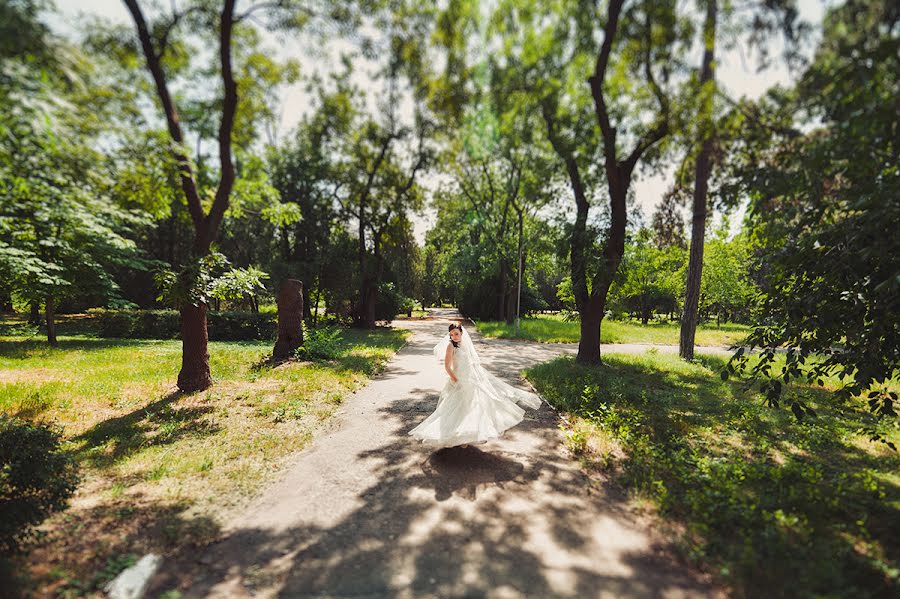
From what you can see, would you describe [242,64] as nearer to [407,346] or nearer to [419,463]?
[419,463]

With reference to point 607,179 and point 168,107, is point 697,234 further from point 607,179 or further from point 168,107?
point 168,107

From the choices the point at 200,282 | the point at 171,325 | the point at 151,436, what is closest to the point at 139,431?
the point at 151,436

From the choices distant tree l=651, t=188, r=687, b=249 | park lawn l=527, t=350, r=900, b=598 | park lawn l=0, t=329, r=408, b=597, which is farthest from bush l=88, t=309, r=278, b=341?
distant tree l=651, t=188, r=687, b=249

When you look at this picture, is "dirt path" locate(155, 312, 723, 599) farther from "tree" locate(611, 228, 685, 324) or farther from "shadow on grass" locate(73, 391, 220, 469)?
"tree" locate(611, 228, 685, 324)

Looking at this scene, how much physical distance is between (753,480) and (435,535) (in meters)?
4.09

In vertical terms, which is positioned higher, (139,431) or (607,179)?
(607,179)

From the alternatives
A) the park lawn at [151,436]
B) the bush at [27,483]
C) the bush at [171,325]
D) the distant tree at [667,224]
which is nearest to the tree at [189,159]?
the park lawn at [151,436]

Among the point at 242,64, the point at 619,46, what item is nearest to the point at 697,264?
the point at 619,46

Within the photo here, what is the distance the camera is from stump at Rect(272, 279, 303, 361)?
502 inches

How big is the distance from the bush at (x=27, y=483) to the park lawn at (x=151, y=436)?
0.67ft

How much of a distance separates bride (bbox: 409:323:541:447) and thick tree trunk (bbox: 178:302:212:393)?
18.8 ft

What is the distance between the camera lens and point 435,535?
3738 mm

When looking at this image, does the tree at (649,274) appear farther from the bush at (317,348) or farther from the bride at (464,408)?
the bush at (317,348)

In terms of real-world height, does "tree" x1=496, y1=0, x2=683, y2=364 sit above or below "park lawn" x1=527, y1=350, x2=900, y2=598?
above
